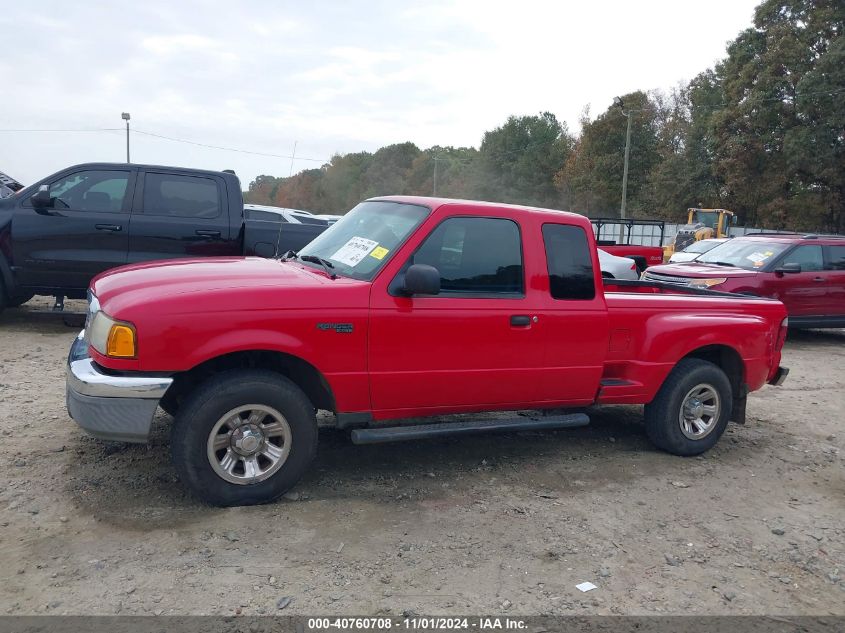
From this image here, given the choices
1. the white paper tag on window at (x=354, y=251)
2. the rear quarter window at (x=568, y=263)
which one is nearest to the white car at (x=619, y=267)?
the rear quarter window at (x=568, y=263)

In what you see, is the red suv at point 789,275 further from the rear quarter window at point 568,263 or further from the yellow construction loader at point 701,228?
the yellow construction loader at point 701,228

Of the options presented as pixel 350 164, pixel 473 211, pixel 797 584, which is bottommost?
pixel 797 584

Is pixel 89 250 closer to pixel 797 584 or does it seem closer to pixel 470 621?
pixel 470 621

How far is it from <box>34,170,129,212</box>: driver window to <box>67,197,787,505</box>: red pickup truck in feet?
15.1

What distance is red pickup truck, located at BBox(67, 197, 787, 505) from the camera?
4023 millimetres

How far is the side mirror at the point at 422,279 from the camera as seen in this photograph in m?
4.27

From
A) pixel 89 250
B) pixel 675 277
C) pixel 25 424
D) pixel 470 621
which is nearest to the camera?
pixel 470 621

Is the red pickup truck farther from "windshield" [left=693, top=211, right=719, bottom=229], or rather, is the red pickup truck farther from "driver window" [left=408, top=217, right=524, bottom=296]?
"windshield" [left=693, top=211, right=719, bottom=229]

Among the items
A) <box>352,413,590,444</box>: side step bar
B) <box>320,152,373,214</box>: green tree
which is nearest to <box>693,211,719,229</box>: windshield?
<box>352,413,590,444</box>: side step bar

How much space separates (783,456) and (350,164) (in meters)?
88.3

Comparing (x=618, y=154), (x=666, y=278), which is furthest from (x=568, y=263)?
(x=618, y=154)

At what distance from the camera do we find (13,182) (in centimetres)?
1568

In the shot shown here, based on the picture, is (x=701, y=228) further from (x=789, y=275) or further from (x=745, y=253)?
(x=789, y=275)

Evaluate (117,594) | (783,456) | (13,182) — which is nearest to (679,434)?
(783,456)
